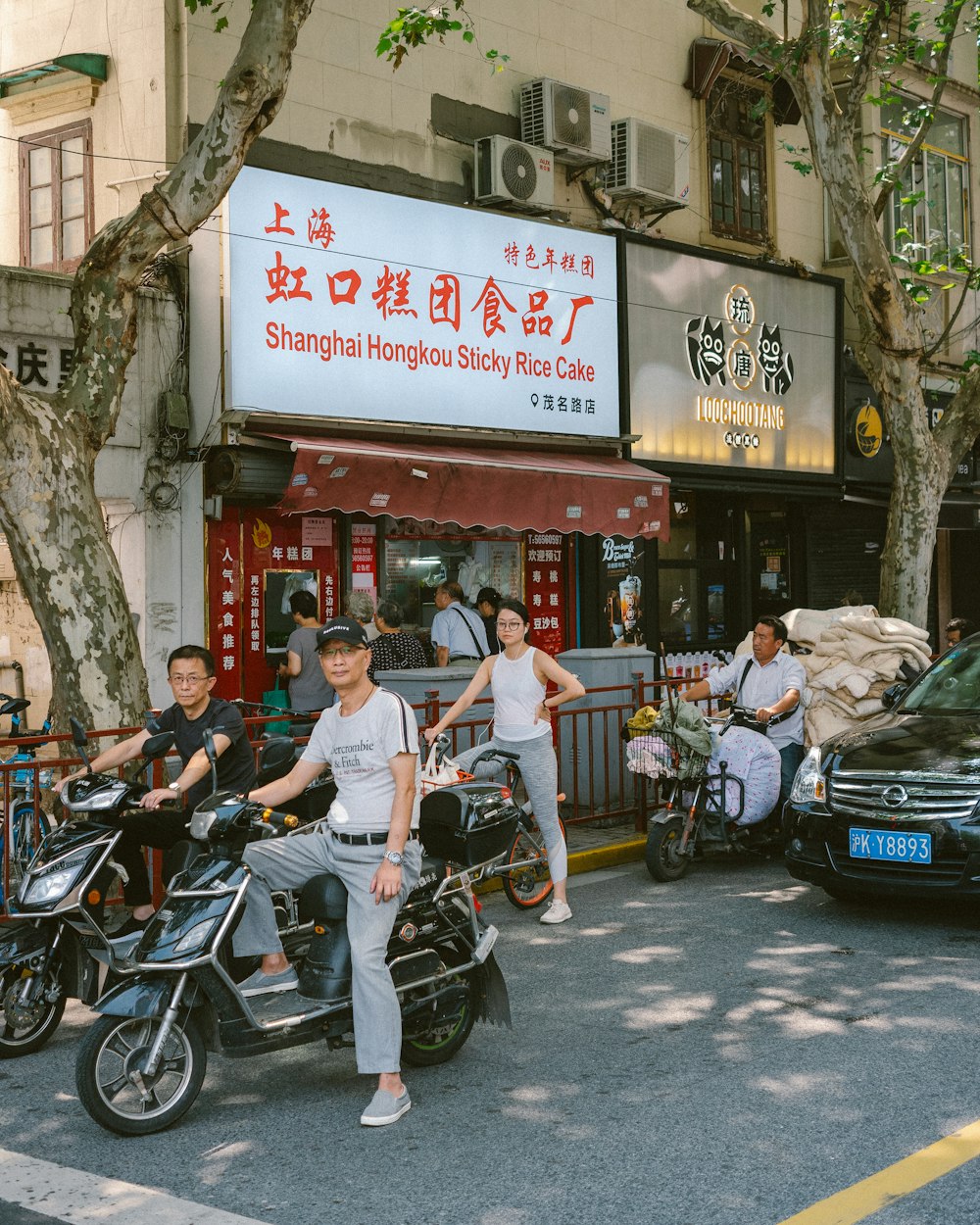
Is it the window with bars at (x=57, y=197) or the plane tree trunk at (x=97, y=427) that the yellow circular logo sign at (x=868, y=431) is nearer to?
the window with bars at (x=57, y=197)

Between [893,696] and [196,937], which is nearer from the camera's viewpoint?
[196,937]

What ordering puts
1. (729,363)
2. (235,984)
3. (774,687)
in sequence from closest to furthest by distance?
(235,984), (774,687), (729,363)

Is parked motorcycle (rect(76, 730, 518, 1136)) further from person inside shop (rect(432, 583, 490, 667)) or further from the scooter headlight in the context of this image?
person inside shop (rect(432, 583, 490, 667))

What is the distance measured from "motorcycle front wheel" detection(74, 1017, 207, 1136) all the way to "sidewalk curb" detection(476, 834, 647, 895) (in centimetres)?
437

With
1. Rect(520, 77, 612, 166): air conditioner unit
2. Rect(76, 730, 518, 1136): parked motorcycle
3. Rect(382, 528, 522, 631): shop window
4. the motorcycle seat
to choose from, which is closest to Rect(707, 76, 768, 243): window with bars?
Rect(520, 77, 612, 166): air conditioner unit

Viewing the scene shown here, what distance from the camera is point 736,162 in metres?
17.7

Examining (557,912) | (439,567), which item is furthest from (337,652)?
(439,567)

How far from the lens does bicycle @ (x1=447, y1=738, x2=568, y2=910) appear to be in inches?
314

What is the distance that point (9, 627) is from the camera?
1218 cm

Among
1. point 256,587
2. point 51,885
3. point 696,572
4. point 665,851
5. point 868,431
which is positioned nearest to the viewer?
point 51,885

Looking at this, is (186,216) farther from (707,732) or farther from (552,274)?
(552,274)

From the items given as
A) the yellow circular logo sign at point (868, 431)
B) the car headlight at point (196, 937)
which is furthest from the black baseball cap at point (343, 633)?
the yellow circular logo sign at point (868, 431)

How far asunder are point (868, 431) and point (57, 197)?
11421mm

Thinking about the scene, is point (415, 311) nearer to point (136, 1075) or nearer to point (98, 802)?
point (98, 802)
